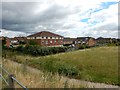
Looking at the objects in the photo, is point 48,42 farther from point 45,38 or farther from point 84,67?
point 84,67

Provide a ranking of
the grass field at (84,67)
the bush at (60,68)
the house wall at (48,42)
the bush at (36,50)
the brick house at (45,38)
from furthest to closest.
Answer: the brick house at (45,38), the house wall at (48,42), the bush at (36,50), the grass field at (84,67), the bush at (60,68)

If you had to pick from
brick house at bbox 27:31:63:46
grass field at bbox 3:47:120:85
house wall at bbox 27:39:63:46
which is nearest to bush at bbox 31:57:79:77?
grass field at bbox 3:47:120:85

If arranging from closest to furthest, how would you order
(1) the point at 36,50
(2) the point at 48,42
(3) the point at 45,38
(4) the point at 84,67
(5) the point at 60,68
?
(5) the point at 60,68, (4) the point at 84,67, (1) the point at 36,50, (3) the point at 45,38, (2) the point at 48,42

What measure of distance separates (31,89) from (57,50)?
36037 millimetres

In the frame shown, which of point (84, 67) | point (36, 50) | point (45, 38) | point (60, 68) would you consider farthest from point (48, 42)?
point (60, 68)

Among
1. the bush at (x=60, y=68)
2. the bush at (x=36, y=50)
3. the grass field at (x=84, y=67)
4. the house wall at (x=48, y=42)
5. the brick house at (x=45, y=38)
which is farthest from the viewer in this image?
the brick house at (x=45, y=38)

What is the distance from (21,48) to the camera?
39844 mm

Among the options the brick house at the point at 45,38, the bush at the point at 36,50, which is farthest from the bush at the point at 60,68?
the brick house at the point at 45,38

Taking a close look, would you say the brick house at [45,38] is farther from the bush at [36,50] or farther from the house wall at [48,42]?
the bush at [36,50]

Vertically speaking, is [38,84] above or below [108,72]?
above

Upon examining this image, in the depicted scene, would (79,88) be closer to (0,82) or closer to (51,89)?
(51,89)

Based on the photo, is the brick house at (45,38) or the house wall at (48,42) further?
the brick house at (45,38)

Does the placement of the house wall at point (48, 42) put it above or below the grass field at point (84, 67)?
above

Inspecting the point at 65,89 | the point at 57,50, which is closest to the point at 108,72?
the point at 65,89
